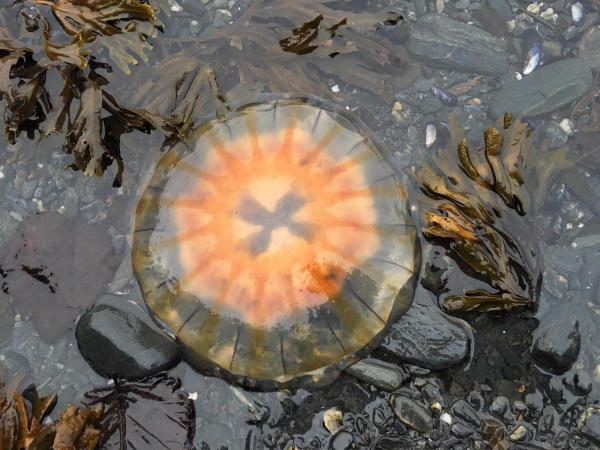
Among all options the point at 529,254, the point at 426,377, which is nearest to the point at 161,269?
the point at 426,377

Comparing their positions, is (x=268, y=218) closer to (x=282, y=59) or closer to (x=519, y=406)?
(x=282, y=59)

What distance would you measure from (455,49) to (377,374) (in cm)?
215

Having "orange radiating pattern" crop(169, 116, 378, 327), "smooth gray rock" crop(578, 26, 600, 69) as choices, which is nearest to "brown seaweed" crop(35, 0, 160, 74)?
"orange radiating pattern" crop(169, 116, 378, 327)

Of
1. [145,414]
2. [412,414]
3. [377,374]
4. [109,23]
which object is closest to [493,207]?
[377,374]

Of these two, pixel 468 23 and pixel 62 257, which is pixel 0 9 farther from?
pixel 468 23

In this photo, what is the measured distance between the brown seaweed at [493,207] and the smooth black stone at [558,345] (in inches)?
7.5

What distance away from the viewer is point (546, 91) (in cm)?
412

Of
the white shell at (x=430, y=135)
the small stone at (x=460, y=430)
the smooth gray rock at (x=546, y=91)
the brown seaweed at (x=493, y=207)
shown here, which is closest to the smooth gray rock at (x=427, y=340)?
the brown seaweed at (x=493, y=207)

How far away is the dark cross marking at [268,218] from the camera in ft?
11.3

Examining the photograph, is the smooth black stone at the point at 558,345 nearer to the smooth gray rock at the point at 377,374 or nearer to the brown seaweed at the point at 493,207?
the brown seaweed at the point at 493,207

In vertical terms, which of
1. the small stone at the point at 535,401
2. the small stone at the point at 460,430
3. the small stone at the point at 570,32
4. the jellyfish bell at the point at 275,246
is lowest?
the small stone at the point at 460,430

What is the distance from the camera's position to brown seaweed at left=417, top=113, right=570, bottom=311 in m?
3.81

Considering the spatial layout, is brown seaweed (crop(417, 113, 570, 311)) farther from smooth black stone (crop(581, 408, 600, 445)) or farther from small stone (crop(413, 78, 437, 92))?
smooth black stone (crop(581, 408, 600, 445))

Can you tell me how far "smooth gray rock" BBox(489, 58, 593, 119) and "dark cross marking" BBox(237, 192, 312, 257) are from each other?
60.8 inches
